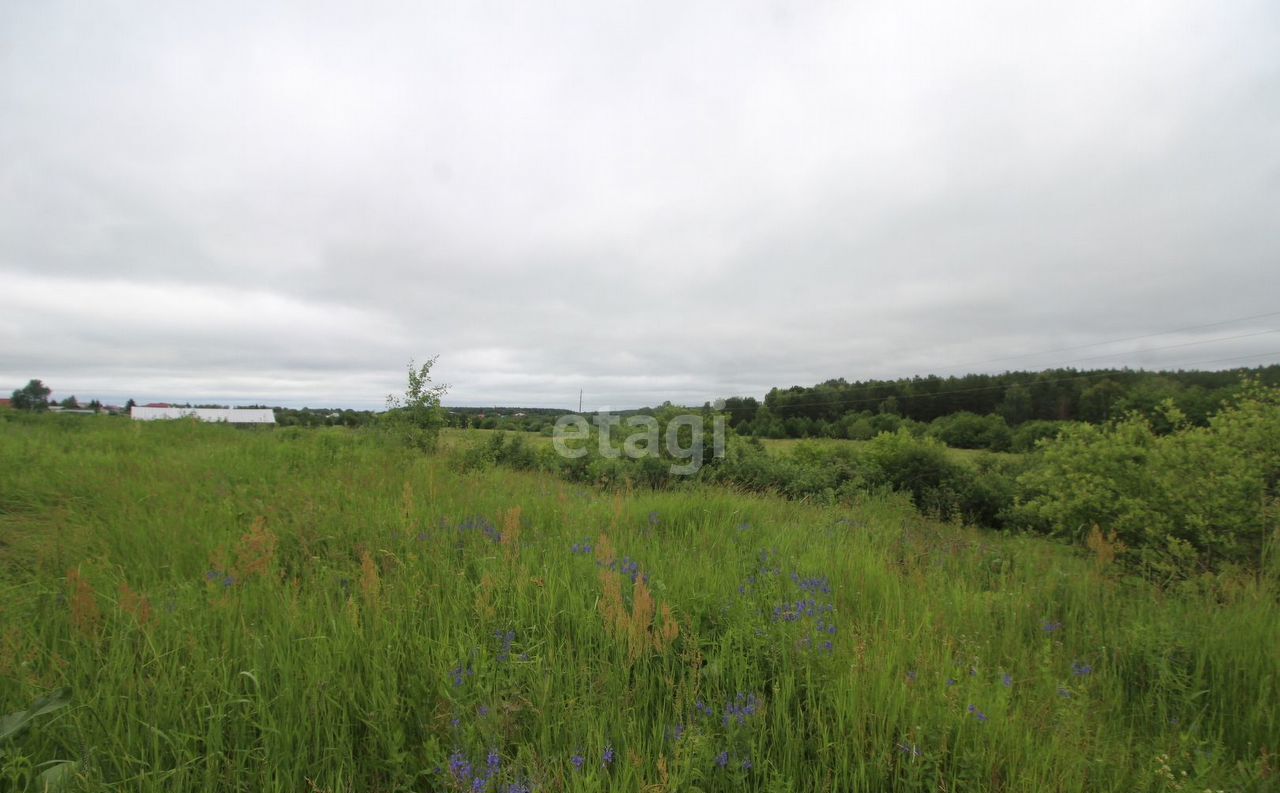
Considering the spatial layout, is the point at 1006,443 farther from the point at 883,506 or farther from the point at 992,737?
the point at 992,737

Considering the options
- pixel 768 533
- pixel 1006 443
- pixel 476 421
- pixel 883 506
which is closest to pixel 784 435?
pixel 1006 443

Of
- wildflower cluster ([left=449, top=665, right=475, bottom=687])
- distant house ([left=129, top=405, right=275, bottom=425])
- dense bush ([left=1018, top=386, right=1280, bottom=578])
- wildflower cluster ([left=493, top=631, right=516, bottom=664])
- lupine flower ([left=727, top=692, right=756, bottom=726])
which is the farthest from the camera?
distant house ([left=129, top=405, right=275, bottom=425])

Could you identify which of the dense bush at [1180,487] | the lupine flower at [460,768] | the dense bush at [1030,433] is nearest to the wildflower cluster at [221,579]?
the lupine flower at [460,768]

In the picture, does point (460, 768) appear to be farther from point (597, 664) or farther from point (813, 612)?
point (813, 612)

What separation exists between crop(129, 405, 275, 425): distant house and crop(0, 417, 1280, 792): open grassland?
31.0 feet

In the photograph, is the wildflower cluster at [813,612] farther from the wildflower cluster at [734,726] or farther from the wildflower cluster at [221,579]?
the wildflower cluster at [221,579]

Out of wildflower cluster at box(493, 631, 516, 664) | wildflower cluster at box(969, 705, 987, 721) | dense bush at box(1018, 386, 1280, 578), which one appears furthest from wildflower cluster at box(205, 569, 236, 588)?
dense bush at box(1018, 386, 1280, 578)

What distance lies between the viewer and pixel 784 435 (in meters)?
46.1

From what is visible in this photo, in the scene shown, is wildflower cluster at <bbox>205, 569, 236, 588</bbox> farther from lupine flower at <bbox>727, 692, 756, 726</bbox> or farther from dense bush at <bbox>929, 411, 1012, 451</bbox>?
→ dense bush at <bbox>929, 411, 1012, 451</bbox>

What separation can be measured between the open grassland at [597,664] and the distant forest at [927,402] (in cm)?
3122

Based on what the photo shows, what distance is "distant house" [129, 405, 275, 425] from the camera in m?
11.7

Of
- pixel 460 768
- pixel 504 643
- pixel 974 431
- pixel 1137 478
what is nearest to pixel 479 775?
pixel 460 768

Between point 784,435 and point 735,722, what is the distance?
152ft

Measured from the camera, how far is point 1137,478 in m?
7.96
